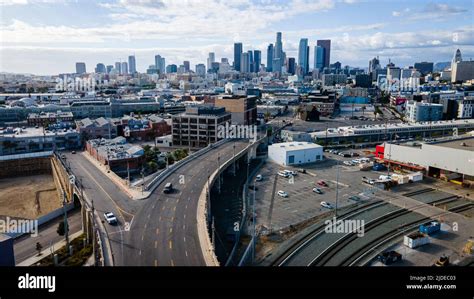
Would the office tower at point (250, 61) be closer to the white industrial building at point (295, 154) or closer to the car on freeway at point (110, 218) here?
the white industrial building at point (295, 154)

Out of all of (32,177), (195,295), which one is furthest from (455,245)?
(32,177)

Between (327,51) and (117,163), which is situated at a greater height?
(327,51)

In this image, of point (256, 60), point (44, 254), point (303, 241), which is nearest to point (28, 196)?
point (44, 254)

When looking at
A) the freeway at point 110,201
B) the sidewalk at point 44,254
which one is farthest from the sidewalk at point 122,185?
the sidewalk at point 44,254

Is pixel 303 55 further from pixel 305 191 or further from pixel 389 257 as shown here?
pixel 389 257

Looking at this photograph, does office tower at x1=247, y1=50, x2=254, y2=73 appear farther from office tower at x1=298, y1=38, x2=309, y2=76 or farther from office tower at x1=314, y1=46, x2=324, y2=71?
office tower at x1=314, y1=46, x2=324, y2=71

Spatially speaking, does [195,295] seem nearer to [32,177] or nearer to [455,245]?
[455,245]

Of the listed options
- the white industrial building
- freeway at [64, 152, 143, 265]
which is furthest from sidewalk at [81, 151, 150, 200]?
the white industrial building
